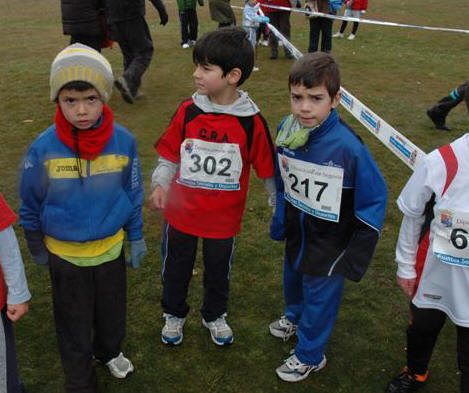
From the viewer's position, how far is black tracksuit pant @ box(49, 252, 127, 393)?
91.8 inches

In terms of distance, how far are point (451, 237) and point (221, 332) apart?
4.78 ft

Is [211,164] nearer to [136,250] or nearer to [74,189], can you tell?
[136,250]

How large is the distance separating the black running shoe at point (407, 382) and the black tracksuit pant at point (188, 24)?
9058mm

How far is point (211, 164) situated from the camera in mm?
2555

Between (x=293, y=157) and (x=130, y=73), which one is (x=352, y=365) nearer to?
(x=293, y=157)

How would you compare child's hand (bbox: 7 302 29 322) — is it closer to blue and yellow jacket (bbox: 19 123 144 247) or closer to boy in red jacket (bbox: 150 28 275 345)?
blue and yellow jacket (bbox: 19 123 144 247)

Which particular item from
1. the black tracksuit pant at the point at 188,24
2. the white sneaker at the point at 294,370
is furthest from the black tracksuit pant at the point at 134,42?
the white sneaker at the point at 294,370

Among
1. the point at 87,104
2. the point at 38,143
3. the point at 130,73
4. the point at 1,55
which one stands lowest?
the point at 1,55

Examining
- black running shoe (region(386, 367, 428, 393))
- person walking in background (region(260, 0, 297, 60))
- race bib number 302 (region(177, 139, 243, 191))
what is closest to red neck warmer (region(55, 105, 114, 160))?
race bib number 302 (region(177, 139, 243, 191))

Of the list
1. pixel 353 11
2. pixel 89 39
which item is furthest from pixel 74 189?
pixel 353 11

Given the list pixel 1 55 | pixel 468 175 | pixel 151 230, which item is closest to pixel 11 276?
pixel 468 175

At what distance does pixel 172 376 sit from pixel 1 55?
29.8ft

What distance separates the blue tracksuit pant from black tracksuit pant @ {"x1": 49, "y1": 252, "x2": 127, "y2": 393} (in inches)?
35.7

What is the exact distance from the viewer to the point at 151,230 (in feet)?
13.6
